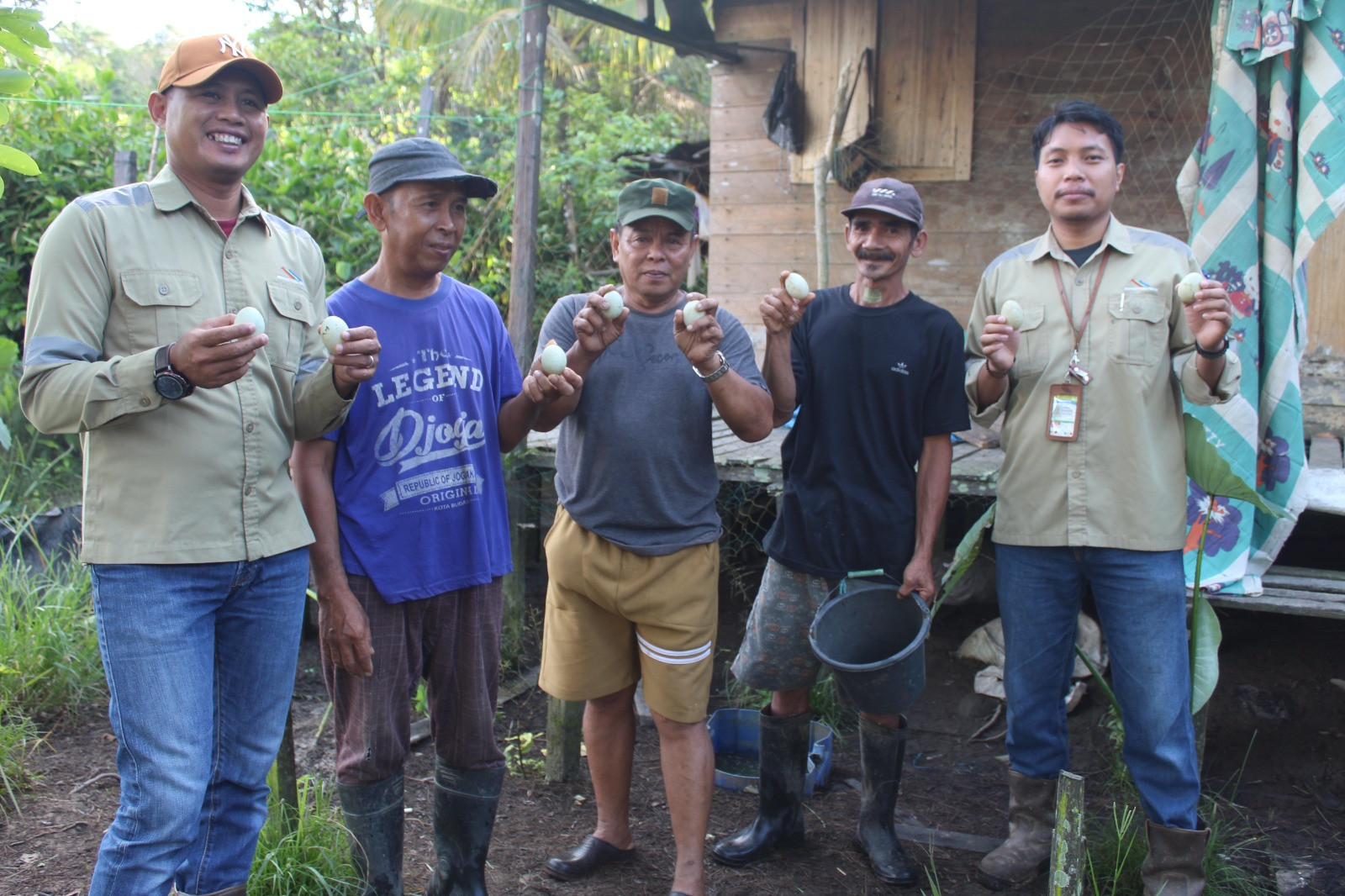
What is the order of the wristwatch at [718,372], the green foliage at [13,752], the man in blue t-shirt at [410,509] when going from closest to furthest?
1. the man in blue t-shirt at [410,509]
2. the wristwatch at [718,372]
3. the green foliage at [13,752]

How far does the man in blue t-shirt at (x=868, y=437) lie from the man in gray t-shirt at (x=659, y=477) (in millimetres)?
273

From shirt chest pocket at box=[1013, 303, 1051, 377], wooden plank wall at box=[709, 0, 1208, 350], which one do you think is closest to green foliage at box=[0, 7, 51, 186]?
shirt chest pocket at box=[1013, 303, 1051, 377]

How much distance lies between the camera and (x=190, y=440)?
214 centimetres

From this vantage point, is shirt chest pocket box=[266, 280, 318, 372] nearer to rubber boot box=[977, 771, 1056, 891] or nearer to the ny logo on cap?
the ny logo on cap

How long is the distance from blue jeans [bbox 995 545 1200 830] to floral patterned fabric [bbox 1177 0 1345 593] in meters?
0.60

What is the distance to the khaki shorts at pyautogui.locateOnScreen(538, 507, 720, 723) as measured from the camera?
285cm

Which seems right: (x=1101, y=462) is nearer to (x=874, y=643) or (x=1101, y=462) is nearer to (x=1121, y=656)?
(x=1121, y=656)

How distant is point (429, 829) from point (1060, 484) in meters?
2.45

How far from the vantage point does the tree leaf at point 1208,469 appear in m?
2.92

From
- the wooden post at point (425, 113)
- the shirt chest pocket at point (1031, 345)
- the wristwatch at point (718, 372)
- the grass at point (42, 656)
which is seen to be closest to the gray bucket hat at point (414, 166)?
the wristwatch at point (718, 372)

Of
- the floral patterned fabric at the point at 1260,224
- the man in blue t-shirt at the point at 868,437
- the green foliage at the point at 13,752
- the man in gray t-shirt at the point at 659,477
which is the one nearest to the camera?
the man in gray t-shirt at the point at 659,477

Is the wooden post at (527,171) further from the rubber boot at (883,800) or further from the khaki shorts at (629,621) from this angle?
the rubber boot at (883,800)

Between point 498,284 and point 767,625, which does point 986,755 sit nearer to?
point 767,625

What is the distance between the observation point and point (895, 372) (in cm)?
302
